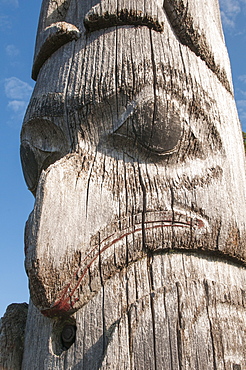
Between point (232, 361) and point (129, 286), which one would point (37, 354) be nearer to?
point (129, 286)

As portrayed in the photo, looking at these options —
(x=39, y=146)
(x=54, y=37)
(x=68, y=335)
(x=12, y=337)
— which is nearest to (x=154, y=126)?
(x=39, y=146)

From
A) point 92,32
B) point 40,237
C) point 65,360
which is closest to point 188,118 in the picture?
point 92,32

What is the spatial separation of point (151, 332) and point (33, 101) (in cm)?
156

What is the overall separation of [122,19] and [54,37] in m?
0.45

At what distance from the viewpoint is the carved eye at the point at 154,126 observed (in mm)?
2355

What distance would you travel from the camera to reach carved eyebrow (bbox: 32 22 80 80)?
2.80 m

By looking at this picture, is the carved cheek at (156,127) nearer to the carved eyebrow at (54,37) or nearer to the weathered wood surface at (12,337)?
the carved eyebrow at (54,37)

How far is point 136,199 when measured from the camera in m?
2.21

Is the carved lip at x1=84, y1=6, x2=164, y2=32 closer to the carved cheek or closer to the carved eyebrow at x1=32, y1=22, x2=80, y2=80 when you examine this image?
the carved eyebrow at x1=32, y1=22, x2=80, y2=80

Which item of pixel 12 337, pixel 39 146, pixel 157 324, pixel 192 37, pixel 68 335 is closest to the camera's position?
pixel 157 324

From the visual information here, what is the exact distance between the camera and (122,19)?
107 inches

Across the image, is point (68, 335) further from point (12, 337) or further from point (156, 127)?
point (156, 127)

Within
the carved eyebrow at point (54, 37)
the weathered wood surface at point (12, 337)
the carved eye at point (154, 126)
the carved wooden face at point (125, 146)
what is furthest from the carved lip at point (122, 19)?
the weathered wood surface at point (12, 337)

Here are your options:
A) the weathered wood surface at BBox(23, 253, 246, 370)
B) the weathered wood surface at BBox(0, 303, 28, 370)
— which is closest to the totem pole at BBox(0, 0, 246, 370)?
the weathered wood surface at BBox(23, 253, 246, 370)
